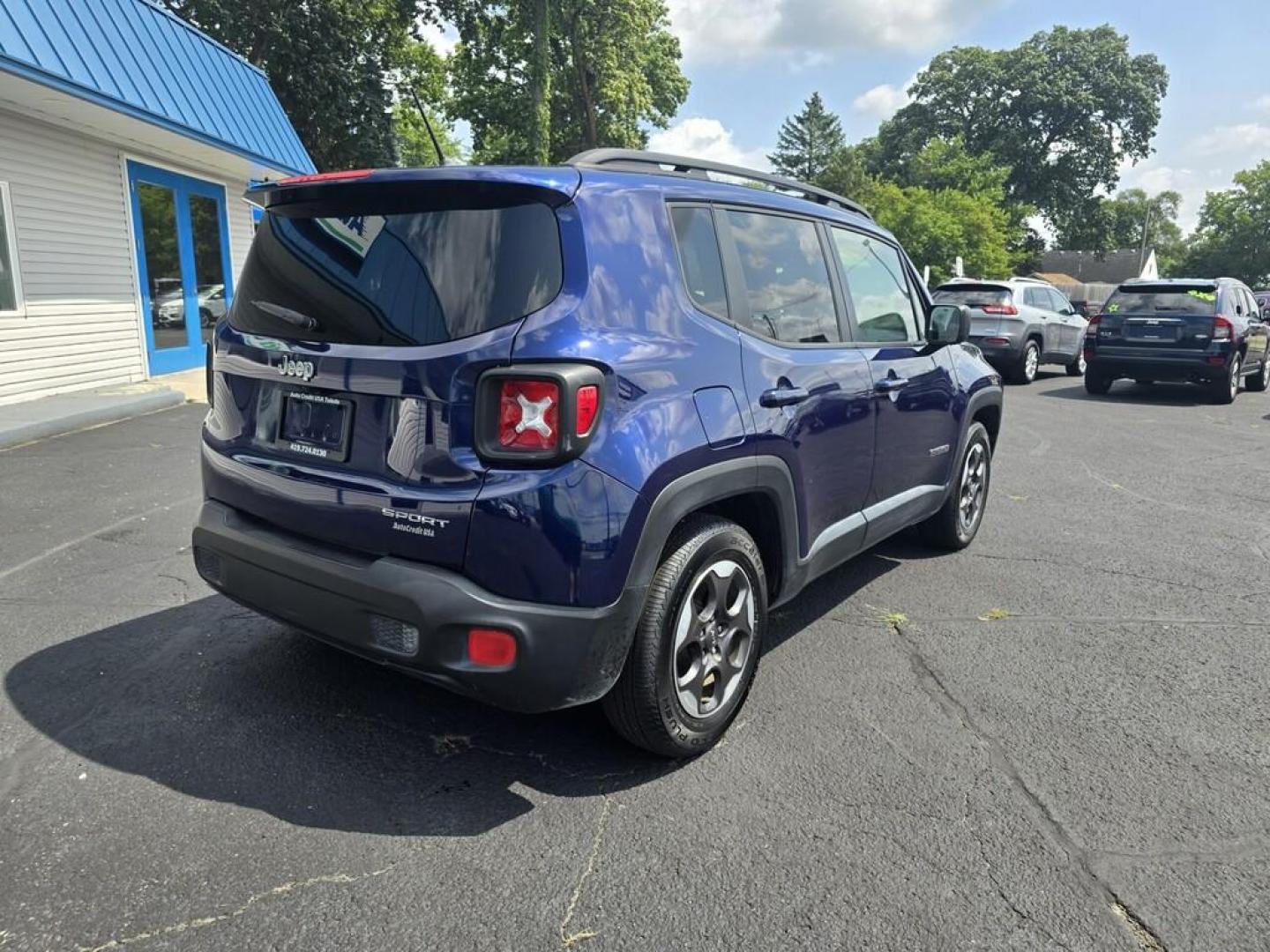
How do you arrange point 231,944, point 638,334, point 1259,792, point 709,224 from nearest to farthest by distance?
point 231,944, point 638,334, point 1259,792, point 709,224

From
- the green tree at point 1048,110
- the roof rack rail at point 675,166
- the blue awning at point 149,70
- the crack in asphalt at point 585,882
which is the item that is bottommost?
the crack in asphalt at point 585,882

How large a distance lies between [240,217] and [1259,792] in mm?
14698

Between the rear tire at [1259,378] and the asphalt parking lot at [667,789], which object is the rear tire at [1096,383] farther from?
the asphalt parking lot at [667,789]

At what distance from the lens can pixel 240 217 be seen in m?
13.9

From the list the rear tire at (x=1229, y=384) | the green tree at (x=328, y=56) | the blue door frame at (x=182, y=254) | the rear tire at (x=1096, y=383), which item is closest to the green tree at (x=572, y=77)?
the green tree at (x=328, y=56)

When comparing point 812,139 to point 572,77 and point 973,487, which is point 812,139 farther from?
point 973,487

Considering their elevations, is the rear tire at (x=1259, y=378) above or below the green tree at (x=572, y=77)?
below

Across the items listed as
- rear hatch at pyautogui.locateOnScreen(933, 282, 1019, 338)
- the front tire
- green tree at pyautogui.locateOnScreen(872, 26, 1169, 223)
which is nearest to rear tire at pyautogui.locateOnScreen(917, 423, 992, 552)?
the front tire

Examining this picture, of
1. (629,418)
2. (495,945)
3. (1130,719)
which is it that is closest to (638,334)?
(629,418)

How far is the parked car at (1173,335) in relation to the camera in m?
12.1

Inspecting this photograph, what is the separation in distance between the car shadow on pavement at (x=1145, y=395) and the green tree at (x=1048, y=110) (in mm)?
47944

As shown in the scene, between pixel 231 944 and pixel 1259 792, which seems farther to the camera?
pixel 1259 792

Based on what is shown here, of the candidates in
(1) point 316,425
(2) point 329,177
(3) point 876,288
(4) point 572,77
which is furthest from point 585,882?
(4) point 572,77

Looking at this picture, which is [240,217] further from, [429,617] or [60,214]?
[429,617]
